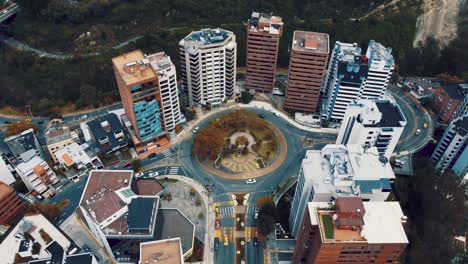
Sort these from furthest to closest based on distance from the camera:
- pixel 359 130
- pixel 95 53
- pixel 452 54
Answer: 1. pixel 452 54
2. pixel 95 53
3. pixel 359 130

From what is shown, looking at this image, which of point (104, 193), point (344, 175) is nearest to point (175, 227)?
point (104, 193)

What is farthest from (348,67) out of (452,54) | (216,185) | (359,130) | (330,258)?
(452,54)

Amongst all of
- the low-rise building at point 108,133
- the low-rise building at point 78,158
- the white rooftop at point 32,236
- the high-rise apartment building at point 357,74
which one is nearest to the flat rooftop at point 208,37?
the low-rise building at point 108,133

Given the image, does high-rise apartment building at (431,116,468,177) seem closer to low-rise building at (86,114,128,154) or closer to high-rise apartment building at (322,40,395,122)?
high-rise apartment building at (322,40,395,122)

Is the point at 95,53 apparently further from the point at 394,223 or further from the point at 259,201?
the point at 394,223

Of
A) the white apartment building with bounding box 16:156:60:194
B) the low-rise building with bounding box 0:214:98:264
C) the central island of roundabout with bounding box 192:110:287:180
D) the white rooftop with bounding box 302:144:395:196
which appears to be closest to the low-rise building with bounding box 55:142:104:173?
the white apartment building with bounding box 16:156:60:194

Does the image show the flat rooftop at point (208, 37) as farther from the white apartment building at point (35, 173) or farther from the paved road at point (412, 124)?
the paved road at point (412, 124)
